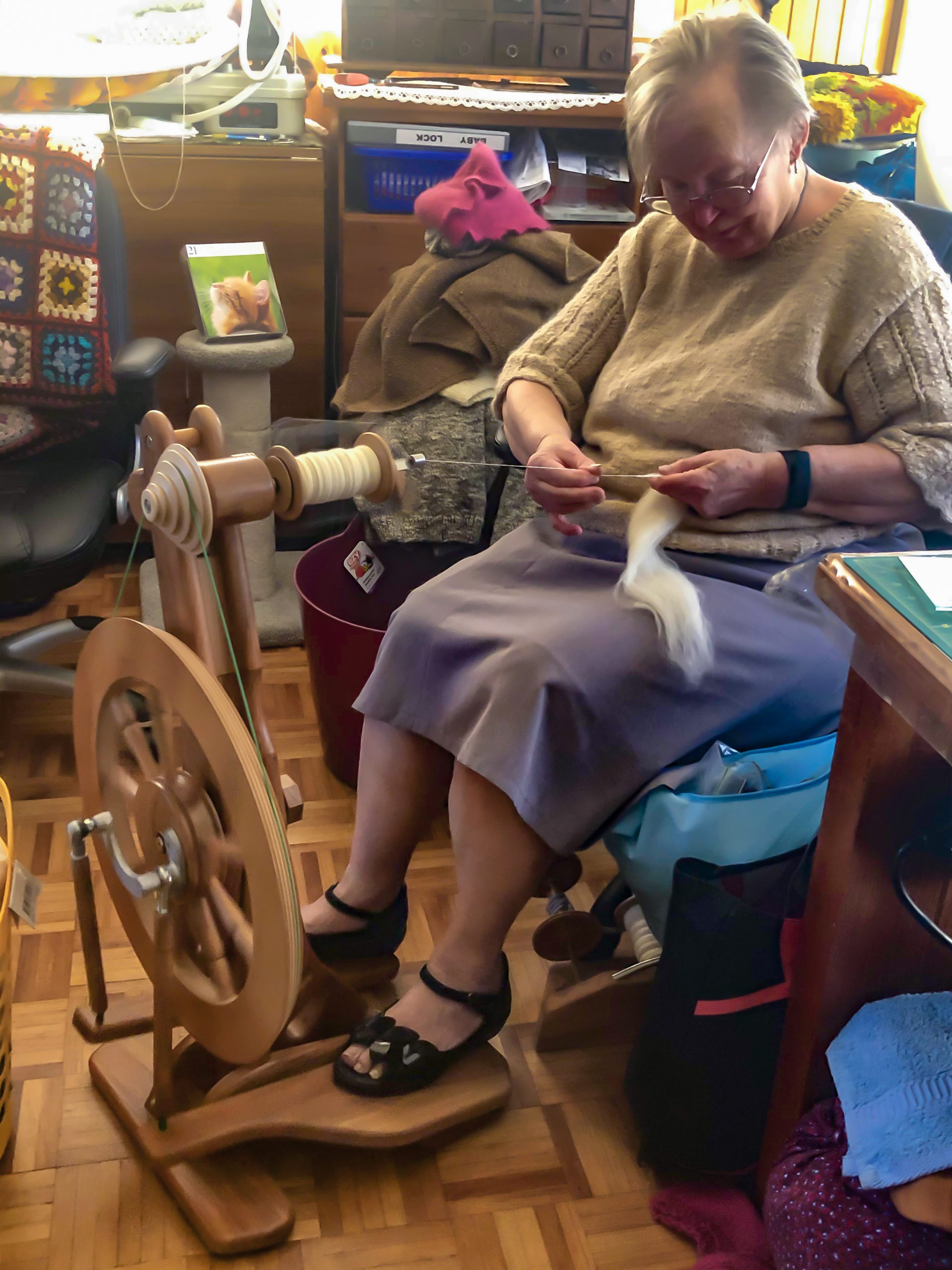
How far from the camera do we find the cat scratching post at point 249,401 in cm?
215

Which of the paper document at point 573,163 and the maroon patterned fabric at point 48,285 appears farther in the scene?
the paper document at point 573,163

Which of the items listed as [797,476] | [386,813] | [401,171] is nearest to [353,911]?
[386,813]

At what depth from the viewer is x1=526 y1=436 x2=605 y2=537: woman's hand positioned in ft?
4.19

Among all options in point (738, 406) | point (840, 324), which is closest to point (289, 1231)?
point (738, 406)

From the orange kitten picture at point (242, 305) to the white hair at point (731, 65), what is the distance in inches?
45.0

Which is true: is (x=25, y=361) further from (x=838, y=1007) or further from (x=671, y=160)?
(x=838, y=1007)

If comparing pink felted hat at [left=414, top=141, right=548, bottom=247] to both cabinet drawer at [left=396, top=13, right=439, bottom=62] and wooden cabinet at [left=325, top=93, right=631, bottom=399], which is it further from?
cabinet drawer at [left=396, top=13, right=439, bottom=62]

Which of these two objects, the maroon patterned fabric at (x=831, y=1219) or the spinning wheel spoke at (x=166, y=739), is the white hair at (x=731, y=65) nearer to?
the spinning wheel spoke at (x=166, y=739)

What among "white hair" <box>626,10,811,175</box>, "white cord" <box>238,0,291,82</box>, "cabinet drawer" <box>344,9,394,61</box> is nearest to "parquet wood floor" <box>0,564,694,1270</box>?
"white hair" <box>626,10,811,175</box>

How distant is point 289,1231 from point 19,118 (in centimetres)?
194

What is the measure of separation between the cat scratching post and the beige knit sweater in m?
0.84

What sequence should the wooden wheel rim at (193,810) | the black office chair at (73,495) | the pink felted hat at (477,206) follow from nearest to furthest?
1. the wooden wheel rim at (193,810)
2. the black office chair at (73,495)
3. the pink felted hat at (477,206)

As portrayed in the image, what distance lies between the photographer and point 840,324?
127cm

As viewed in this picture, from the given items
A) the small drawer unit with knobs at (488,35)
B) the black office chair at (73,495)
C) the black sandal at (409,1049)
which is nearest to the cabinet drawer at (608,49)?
the small drawer unit with knobs at (488,35)
